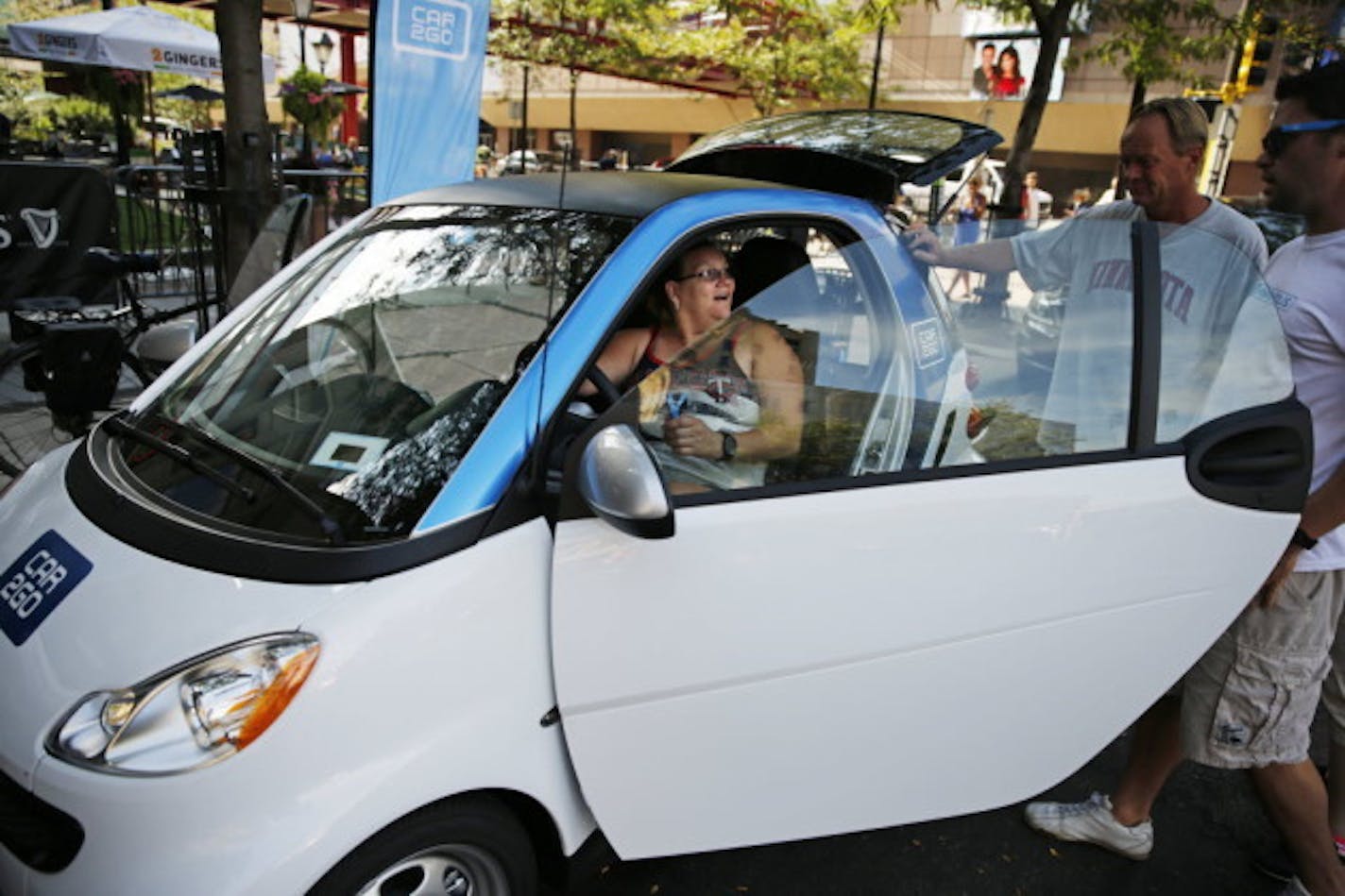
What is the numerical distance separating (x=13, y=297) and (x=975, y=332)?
18.5ft

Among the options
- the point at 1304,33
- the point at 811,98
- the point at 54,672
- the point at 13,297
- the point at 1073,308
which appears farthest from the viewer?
the point at 811,98

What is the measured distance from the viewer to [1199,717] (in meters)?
2.44

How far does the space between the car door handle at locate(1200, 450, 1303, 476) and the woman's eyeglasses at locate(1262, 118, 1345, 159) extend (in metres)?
0.82

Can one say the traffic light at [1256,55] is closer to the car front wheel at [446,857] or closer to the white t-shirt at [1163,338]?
the white t-shirt at [1163,338]

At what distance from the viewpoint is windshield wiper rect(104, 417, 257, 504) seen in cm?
192

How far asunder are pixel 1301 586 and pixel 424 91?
15.2 feet

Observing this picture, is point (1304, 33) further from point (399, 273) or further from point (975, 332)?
point (399, 273)

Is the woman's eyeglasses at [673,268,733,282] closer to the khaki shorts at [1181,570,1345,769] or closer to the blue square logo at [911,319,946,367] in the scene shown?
the blue square logo at [911,319,946,367]

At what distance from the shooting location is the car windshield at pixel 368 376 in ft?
6.20

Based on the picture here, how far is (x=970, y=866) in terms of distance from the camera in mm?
2645

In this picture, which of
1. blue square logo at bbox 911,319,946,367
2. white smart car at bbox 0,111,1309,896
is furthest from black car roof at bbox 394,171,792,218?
blue square logo at bbox 911,319,946,367

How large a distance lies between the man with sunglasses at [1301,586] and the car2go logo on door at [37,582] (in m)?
2.65

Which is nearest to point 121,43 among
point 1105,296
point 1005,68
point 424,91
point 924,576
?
point 424,91

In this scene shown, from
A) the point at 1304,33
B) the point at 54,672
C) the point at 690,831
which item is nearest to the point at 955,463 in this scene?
the point at 690,831
